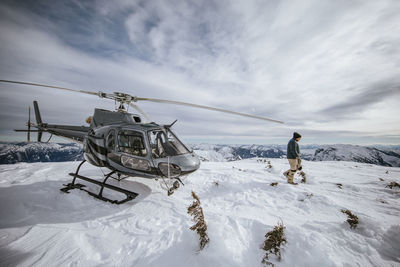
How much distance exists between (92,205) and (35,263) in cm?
220

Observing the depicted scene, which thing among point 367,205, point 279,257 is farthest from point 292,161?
point 279,257

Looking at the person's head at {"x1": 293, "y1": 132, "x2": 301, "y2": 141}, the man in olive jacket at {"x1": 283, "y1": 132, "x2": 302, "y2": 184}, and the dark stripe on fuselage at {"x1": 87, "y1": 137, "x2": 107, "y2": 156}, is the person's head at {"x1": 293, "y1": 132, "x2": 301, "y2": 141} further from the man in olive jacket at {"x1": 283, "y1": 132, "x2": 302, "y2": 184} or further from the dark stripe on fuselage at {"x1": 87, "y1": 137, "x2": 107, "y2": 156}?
the dark stripe on fuselage at {"x1": 87, "y1": 137, "x2": 107, "y2": 156}

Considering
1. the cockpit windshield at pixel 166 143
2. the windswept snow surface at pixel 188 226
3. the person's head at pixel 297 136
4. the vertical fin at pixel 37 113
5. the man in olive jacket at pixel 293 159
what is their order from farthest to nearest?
the vertical fin at pixel 37 113
the person's head at pixel 297 136
the man in olive jacket at pixel 293 159
the cockpit windshield at pixel 166 143
the windswept snow surface at pixel 188 226

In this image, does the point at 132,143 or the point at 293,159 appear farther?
Answer: the point at 293,159

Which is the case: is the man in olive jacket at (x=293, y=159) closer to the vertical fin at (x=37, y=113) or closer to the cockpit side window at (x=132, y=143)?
the cockpit side window at (x=132, y=143)

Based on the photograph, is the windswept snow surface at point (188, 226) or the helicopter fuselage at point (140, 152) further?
the helicopter fuselage at point (140, 152)

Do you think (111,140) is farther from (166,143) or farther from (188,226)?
(188,226)

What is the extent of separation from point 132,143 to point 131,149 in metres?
0.28

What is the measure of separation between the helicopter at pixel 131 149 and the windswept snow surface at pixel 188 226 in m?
0.70

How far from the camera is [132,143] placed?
5539 millimetres

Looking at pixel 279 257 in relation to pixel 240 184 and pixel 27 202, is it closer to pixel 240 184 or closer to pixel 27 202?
pixel 240 184

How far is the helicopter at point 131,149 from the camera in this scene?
493cm

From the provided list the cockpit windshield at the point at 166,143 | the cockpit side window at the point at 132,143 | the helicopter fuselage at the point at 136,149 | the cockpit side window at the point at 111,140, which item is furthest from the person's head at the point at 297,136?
the cockpit side window at the point at 111,140

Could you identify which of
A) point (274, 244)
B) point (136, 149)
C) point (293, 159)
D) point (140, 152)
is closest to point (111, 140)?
point (136, 149)
